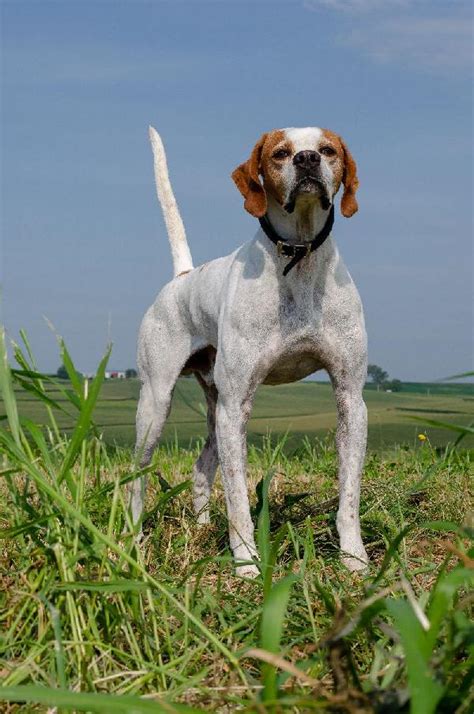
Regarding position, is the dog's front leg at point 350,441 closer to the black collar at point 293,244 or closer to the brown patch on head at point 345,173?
the black collar at point 293,244

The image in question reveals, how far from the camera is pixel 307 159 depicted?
4523 mm

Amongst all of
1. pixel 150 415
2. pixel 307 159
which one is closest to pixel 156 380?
pixel 150 415

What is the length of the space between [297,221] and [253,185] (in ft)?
0.97

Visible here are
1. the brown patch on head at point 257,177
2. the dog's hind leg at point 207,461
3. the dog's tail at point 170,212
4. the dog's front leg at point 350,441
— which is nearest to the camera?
the brown patch on head at point 257,177

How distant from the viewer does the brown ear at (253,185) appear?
4820mm

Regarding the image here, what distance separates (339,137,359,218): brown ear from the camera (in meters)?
4.80

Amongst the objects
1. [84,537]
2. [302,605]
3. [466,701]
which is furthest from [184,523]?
[466,701]

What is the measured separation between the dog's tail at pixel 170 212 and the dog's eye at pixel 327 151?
A: 6.84 feet

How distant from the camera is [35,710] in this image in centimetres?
270

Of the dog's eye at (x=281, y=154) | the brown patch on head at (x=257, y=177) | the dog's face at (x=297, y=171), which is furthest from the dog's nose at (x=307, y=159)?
the brown patch on head at (x=257, y=177)

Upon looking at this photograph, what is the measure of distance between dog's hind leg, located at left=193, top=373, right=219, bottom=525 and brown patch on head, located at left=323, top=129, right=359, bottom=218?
1.94 metres

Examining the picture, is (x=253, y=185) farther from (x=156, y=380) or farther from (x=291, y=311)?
(x=156, y=380)

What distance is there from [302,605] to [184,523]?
152 cm

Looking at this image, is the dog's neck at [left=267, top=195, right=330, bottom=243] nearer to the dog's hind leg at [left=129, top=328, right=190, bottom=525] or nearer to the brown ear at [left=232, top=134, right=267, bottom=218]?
the brown ear at [left=232, top=134, right=267, bottom=218]
